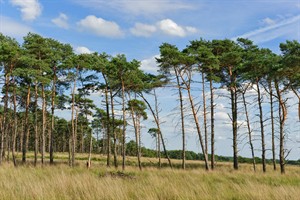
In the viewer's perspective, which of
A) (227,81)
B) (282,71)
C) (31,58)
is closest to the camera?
(282,71)

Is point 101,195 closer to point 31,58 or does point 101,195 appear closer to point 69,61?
point 31,58

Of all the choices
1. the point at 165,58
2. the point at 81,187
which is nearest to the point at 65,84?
the point at 165,58

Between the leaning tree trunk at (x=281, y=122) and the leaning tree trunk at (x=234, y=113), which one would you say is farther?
the leaning tree trunk at (x=234, y=113)

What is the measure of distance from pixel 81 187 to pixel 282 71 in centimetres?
1629

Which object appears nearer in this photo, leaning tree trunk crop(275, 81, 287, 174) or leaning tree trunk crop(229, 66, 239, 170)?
leaning tree trunk crop(275, 81, 287, 174)

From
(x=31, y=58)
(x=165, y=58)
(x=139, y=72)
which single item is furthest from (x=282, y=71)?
(x=31, y=58)

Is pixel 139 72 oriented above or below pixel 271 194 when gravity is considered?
above

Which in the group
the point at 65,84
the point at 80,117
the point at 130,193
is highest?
the point at 65,84

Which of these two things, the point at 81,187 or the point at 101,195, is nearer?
the point at 101,195

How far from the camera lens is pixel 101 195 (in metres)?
6.80

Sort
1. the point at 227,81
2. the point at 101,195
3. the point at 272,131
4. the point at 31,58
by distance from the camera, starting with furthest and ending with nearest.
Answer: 1. the point at 227,81
2. the point at 272,131
3. the point at 31,58
4. the point at 101,195

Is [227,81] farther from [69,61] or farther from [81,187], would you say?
[81,187]

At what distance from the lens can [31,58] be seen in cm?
2359

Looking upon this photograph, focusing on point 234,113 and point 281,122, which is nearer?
point 281,122
